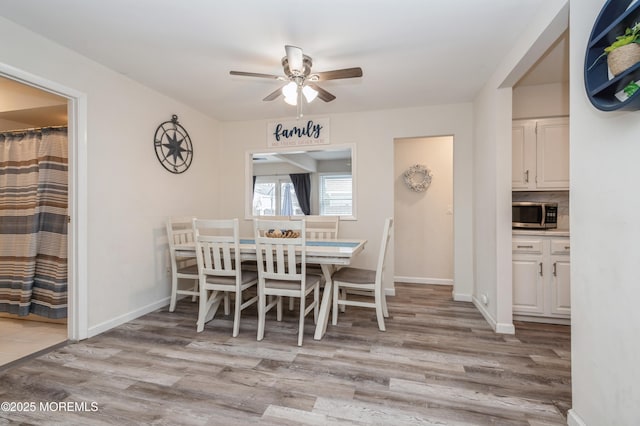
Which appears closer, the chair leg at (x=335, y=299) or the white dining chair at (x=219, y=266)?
the white dining chair at (x=219, y=266)

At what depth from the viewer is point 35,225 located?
2891 mm

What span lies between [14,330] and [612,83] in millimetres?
4576

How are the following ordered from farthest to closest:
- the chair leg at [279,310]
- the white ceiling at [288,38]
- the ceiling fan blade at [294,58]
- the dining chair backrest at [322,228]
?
the dining chair backrest at [322,228], the chair leg at [279,310], the ceiling fan blade at [294,58], the white ceiling at [288,38]

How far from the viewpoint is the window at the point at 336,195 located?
13.3ft

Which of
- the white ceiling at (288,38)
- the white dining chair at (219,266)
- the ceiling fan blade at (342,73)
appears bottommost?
the white dining chair at (219,266)

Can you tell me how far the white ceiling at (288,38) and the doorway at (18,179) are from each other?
2.25 feet

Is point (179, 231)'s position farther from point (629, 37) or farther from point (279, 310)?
point (629, 37)

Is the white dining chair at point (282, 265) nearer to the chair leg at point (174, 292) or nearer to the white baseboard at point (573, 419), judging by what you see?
the chair leg at point (174, 292)

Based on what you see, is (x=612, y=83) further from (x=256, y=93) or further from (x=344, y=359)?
(x=256, y=93)

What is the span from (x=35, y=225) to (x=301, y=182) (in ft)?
9.65

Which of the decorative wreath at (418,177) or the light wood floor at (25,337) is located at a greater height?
the decorative wreath at (418,177)

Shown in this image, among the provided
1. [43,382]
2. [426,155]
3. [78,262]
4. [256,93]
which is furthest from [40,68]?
[426,155]

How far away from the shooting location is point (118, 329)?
276 centimetres

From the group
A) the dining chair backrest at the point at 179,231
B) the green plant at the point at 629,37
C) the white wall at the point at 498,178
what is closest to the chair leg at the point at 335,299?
the white wall at the point at 498,178
